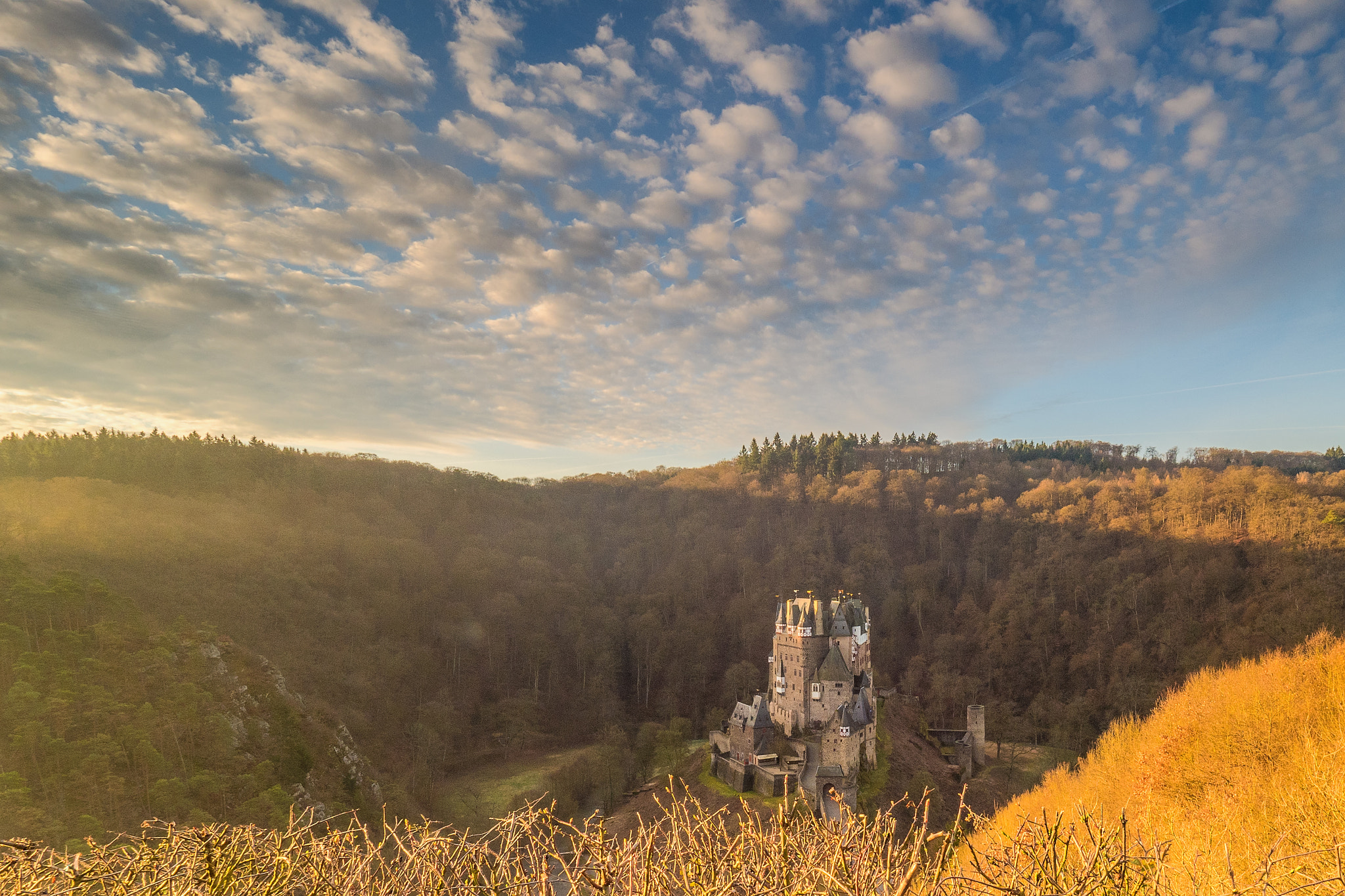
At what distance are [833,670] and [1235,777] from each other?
2274 centimetres

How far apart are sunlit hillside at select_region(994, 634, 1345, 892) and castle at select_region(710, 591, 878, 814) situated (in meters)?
8.80

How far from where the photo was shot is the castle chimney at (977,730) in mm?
42969

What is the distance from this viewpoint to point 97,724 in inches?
978

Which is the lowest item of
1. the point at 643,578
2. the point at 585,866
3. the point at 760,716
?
the point at 760,716

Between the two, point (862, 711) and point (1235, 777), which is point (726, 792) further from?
point (1235, 777)

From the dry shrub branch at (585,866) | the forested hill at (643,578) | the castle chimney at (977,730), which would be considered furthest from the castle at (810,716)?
the dry shrub branch at (585,866)

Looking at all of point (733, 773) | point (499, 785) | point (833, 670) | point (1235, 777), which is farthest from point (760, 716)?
point (1235, 777)

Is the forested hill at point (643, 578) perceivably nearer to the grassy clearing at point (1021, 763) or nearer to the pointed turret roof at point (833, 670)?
the grassy clearing at point (1021, 763)

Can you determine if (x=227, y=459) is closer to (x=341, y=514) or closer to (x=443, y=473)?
(x=341, y=514)

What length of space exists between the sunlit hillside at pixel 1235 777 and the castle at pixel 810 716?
28.9 feet

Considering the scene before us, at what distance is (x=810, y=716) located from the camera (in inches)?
1486

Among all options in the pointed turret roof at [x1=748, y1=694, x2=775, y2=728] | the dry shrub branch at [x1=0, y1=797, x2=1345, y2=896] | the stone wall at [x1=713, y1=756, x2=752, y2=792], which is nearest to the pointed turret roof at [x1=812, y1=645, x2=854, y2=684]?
the pointed turret roof at [x1=748, y1=694, x2=775, y2=728]

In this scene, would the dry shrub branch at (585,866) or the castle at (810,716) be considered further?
the castle at (810,716)

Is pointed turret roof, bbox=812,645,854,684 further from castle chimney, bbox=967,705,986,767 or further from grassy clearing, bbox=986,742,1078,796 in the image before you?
castle chimney, bbox=967,705,986,767
